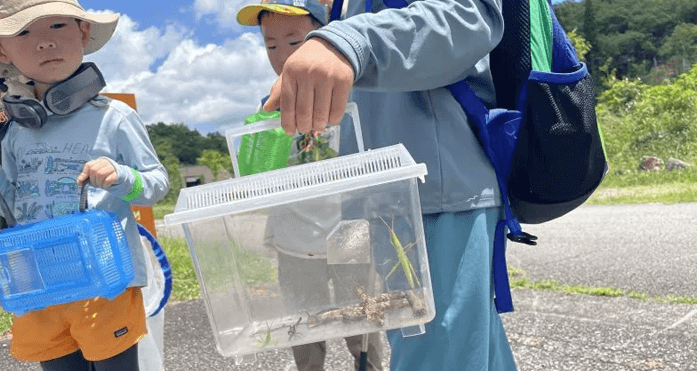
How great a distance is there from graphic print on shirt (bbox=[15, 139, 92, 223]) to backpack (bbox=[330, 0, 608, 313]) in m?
1.28

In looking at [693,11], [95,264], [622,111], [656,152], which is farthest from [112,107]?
[693,11]

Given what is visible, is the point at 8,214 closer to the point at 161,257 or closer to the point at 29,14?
the point at 161,257

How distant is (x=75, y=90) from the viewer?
2.14 meters

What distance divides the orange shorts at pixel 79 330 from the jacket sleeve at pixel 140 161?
0.34 meters

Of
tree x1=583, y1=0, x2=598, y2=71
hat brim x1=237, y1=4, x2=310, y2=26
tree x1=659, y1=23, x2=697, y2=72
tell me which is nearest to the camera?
hat brim x1=237, y1=4, x2=310, y2=26

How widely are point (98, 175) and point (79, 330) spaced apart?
0.51 m

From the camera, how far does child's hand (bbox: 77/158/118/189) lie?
6.12 feet

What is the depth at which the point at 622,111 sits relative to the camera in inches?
799

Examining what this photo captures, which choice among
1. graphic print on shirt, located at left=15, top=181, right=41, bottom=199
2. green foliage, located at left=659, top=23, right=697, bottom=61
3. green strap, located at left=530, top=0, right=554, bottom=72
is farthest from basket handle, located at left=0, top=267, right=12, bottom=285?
green foliage, located at left=659, top=23, right=697, bottom=61

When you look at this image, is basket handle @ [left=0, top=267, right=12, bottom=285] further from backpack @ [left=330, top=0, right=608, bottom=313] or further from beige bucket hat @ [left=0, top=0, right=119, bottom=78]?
backpack @ [left=330, top=0, right=608, bottom=313]

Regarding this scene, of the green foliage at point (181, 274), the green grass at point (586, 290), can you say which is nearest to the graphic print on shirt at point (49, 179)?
the green foliage at point (181, 274)

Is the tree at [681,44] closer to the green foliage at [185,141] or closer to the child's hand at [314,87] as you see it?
the green foliage at [185,141]

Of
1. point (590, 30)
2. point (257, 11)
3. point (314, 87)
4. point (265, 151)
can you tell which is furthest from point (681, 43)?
point (314, 87)

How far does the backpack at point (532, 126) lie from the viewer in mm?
1179
